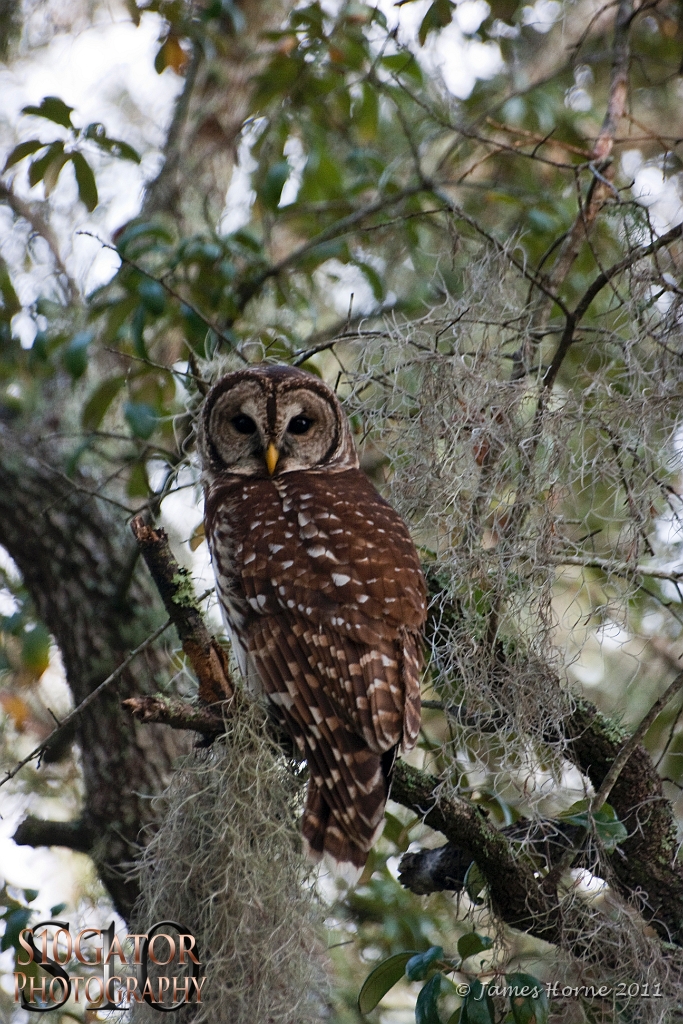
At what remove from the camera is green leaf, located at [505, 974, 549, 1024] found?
2006 mm

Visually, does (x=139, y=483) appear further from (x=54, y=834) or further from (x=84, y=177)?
(x=54, y=834)

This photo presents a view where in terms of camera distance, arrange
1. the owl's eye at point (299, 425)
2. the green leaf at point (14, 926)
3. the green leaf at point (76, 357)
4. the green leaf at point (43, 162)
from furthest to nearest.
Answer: the green leaf at point (43, 162) → the green leaf at point (76, 357) → the owl's eye at point (299, 425) → the green leaf at point (14, 926)

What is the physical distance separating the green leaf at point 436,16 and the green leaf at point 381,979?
100.0 inches

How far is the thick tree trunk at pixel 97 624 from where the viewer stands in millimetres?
3412

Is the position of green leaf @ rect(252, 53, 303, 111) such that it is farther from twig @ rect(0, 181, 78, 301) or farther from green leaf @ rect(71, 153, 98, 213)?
twig @ rect(0, 181, 78, 301)

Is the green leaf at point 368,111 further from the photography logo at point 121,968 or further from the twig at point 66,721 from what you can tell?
the photography logo at point 121,968

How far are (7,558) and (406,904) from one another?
86.5 inches

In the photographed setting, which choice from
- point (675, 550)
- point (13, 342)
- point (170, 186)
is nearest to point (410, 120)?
point (170, 186)

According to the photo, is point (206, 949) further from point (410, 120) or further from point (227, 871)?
point (410, 120)

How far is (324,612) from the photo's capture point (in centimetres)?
231

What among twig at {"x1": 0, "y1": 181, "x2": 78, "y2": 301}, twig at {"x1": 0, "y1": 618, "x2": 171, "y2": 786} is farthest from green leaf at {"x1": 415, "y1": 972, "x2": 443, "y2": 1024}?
twig at {"x1": 0, "y1": 181, "x2": 78, "y2": 301}

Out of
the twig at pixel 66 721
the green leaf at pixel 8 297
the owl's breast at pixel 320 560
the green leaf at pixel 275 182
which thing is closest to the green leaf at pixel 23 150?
the green leaf at pixel 8 297

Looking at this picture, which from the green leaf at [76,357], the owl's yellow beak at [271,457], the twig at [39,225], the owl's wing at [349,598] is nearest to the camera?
the owl's wing at [349,598]

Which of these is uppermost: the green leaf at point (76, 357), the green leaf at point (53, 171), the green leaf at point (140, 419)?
the green leaf at point (53, 171)
